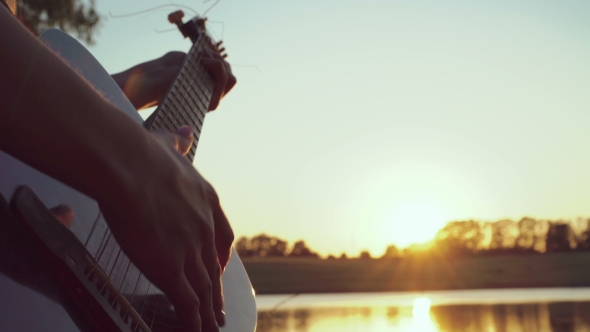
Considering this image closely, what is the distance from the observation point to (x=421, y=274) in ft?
57.0

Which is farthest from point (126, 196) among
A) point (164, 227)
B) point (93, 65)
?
point (93, 65)

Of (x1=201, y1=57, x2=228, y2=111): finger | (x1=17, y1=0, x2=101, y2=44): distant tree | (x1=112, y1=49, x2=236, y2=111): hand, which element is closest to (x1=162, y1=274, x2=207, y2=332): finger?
(x1=112, y1=49, x2=236, y2=111): hand

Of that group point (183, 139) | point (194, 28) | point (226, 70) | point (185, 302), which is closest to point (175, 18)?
point (194, 28)

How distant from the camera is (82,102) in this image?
62 cm

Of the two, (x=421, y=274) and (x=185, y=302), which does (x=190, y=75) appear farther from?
(x=421, y=274)

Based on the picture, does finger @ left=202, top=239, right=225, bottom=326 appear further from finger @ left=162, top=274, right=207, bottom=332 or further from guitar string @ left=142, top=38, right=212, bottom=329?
guitar string @ left=142, top=38, right=212, bottom=329

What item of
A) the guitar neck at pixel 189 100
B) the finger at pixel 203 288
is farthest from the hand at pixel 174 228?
the guitar neck at pixel 189 100

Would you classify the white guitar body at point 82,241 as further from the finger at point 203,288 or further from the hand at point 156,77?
the hand at point 156,77

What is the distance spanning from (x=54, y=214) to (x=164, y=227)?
29cm

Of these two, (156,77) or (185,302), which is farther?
(156,77)

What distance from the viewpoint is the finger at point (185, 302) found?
76 centimetres

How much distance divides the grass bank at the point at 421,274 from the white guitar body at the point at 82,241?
12.1 m

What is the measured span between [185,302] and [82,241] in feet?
0.81

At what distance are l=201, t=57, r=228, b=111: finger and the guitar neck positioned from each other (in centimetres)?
3
